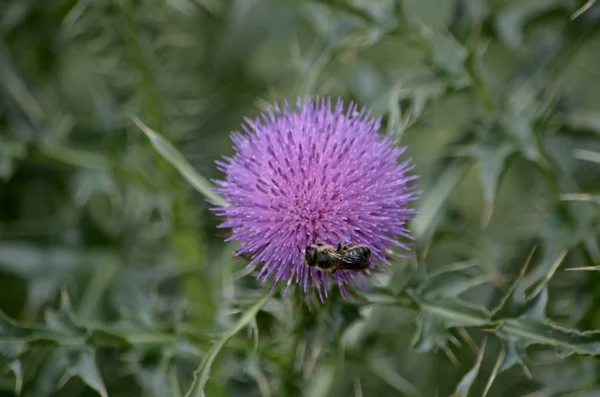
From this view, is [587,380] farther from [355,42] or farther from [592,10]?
[355,42]

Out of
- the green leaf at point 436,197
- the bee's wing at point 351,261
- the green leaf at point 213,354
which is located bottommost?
the green leaf at point 213,354

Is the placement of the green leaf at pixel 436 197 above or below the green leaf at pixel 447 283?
above

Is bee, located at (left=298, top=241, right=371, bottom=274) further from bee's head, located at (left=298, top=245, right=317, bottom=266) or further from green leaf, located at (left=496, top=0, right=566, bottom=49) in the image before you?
green leaf, located at (left=496, top=0, right=566, bottom=49)

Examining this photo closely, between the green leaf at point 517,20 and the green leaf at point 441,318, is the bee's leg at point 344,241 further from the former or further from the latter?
the green leaf at point 517,20

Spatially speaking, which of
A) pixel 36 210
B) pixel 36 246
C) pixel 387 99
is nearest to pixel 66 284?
pixel 36 246

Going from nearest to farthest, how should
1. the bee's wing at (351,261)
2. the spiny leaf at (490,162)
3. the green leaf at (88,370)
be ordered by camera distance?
1. the bee's wing at (351,261)
2. the green leaf at (88,370)
3. the spiny leaf at (490,162)

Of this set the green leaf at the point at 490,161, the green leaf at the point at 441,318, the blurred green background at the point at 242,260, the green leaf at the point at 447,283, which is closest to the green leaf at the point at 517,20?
the blurred green background at the point at 242,260

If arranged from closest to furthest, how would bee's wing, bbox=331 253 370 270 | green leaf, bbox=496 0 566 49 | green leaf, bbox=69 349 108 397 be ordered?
bee's wing, bbox=331 253 370 270
green leaf, bbox=69 349 108 397
green leaf, bbox=496 0 566 49

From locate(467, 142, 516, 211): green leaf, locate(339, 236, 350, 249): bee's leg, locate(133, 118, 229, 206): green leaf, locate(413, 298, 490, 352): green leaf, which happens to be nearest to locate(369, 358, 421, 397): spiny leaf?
locate(413, 298, 490, 352): green leaf
